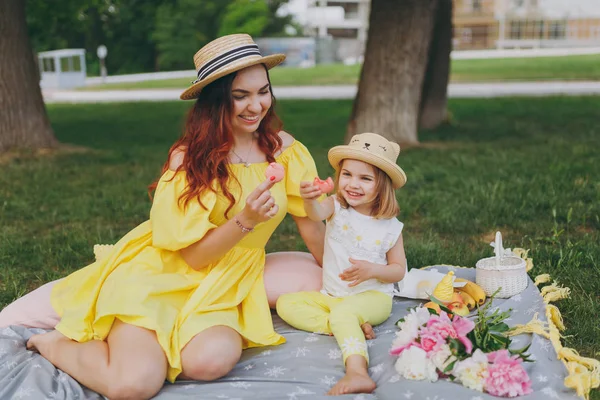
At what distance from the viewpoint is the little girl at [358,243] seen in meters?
3.28

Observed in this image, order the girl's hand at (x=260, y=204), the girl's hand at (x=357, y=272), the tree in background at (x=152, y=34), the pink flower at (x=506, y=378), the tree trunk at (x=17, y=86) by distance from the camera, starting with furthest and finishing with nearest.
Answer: the tree in background at (x=152, y=34) < the tree trunk at (x=17, y=86) < the girl's hand at (x=357, y=272) < the girl's hand at (x=260, y=204) < the pink flower at (x=506, y=378)

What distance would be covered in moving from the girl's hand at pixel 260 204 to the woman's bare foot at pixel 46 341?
3.02 feet

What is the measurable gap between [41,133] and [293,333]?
5995 mm

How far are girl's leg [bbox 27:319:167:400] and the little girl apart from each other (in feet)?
2.47

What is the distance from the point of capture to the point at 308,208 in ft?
11.0

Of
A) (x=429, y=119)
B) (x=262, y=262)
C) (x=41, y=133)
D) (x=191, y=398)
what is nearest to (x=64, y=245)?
(x=262, y=262)

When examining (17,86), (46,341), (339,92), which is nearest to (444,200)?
(46,341)

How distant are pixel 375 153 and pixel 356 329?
2.49 ft

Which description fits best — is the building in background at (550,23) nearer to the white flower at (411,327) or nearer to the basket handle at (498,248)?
the basket handle at (498,248)

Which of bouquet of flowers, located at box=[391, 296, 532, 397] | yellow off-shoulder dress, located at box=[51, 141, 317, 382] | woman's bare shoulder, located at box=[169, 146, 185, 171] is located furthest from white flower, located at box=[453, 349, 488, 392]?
woman's bare shoulder, located at box=[169, 146, 185, 171]

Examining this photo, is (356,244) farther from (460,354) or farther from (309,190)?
(460,354)

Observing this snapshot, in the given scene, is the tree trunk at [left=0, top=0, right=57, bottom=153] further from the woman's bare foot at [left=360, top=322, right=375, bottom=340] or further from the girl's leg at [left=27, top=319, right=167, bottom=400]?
the woman's bare foot at [left=360, top=322, right=375, bottom=340]

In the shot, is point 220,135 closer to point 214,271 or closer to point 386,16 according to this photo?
point 214,271

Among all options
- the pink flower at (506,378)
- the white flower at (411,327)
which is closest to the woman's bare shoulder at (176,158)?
the white flower at (411,327)
